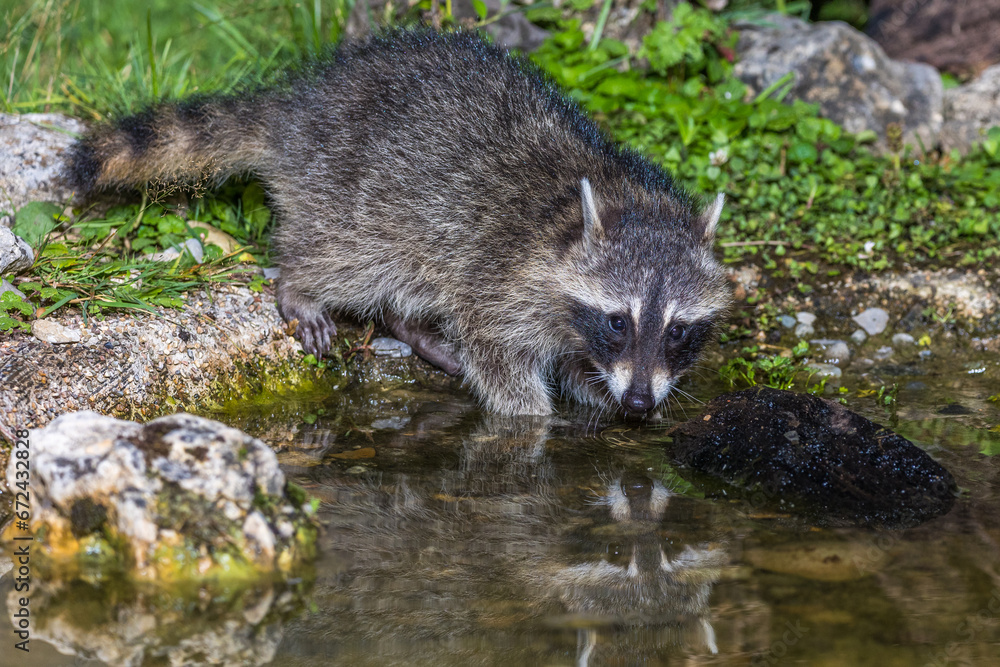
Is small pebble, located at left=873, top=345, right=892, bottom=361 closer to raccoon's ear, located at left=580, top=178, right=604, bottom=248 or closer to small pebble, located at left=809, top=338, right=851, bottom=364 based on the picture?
small pebble, located at left=809, top=338, right=851, bottom=364

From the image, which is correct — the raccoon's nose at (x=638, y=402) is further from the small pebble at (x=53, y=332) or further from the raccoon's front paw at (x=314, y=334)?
the small pebble at (x=53, y=332)

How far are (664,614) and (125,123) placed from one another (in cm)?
346

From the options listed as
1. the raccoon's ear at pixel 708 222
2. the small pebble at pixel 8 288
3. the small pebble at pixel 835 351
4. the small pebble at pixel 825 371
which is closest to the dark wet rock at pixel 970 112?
the small pebble at pixel 835 351

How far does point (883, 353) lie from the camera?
4676 mm

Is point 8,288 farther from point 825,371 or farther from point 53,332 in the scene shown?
point 825,371

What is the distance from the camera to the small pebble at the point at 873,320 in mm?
4816

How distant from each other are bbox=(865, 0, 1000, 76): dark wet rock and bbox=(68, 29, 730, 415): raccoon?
3879 mm

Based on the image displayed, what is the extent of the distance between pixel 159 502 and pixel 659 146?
415 centimetres

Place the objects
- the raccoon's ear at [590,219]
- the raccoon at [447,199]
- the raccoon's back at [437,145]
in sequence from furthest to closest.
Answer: the raccoon's back at [437,145], the raccoon at [447,199], the raccoon's ear at [590,219]

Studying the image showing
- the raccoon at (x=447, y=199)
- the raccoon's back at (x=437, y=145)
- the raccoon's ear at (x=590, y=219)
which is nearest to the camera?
the raccoon's ear at (x=590, y=219)

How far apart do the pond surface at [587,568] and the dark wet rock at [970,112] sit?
2994 millimetres

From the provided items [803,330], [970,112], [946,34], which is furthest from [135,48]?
[946,34]

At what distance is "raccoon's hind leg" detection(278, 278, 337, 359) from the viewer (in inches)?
173

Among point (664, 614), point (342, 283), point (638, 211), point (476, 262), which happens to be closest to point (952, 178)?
point (638, 211)
